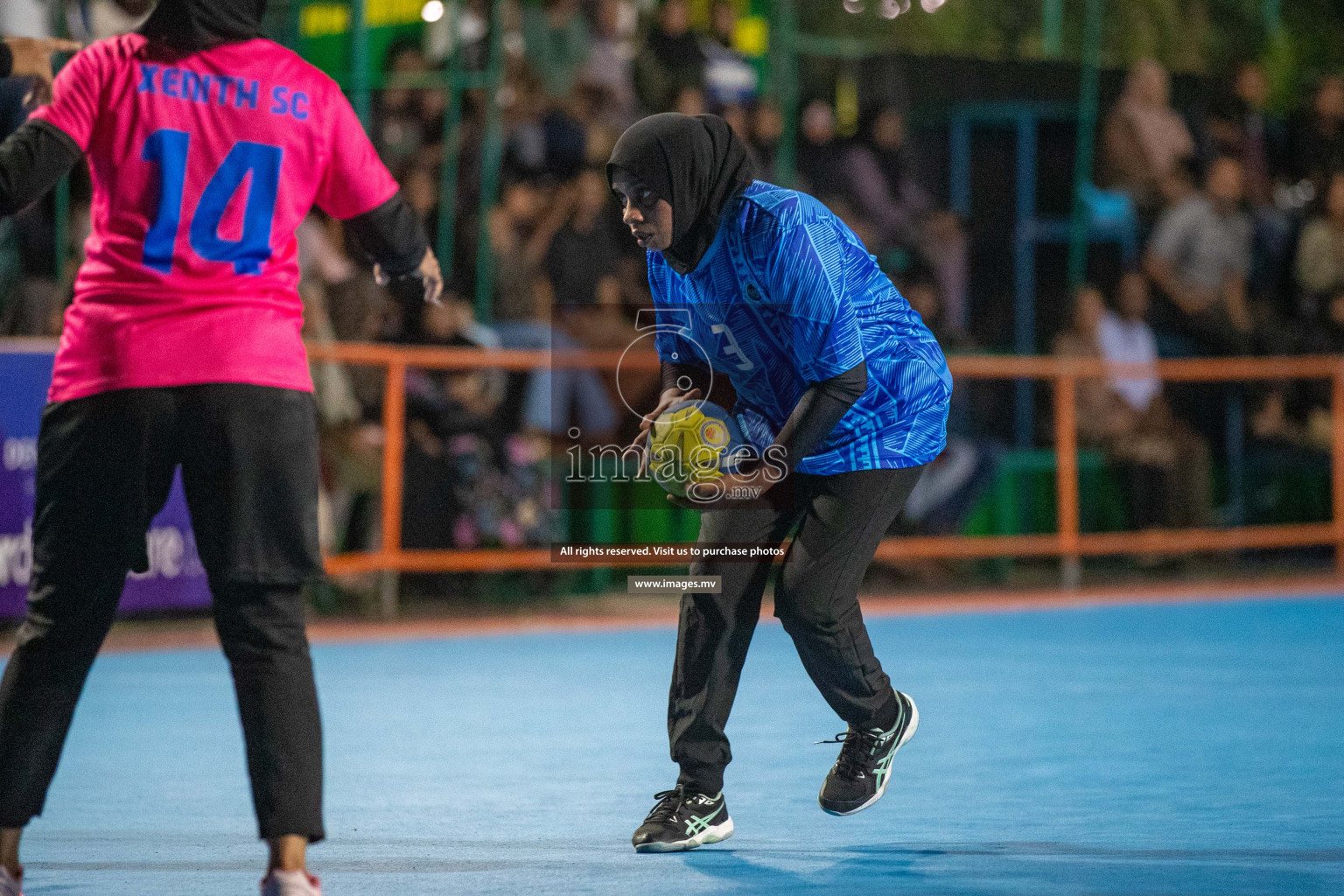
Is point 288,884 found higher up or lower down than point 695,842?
higher up

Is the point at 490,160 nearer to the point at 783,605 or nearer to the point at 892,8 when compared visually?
the point at 892,8

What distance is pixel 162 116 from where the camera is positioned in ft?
12.1

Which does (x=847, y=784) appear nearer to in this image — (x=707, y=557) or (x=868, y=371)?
(x=707, y=557)

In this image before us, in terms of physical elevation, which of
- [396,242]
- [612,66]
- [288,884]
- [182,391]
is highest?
[612,66]

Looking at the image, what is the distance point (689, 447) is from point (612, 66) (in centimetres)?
842

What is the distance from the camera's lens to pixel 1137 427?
12672 mm

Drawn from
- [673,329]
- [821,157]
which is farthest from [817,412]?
[821,157]

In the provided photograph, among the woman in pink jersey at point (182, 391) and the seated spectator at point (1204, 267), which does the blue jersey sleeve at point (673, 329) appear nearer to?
the woman in pink jersey at point (182, 391)

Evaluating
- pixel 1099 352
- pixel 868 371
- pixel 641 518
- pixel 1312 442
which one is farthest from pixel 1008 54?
pixel 868 371

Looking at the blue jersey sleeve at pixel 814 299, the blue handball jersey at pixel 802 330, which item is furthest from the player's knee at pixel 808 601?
the blue jersey sleeve at pixel 814 299

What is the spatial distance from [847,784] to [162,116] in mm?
2560

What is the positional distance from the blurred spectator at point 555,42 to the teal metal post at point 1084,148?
4405mm

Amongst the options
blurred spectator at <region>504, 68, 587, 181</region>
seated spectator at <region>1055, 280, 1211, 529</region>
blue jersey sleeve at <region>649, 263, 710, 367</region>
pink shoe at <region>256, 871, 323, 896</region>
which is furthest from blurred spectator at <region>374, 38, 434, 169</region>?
pink shoe at <region>256, 871, 323, 896</region>

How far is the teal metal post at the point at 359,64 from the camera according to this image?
39.3 feet
